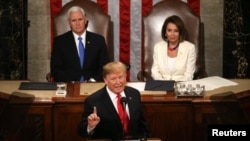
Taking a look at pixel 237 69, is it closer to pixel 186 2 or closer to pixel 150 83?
pixel 186 2

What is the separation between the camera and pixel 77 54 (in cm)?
592

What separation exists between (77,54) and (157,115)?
1484 millimetres

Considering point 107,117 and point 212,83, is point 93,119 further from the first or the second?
point 212,83

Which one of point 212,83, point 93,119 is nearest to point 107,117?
point 93,119

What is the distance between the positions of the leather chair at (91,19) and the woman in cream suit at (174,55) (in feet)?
2.30

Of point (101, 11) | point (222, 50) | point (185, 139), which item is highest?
point (101, 11)

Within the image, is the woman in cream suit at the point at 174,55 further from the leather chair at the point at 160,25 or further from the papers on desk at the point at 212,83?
the papers on desk at the point at 212,83

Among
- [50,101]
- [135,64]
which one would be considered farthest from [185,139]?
[135,64]

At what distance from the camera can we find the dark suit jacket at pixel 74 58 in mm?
5858

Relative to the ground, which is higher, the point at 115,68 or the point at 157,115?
the point at 115,68

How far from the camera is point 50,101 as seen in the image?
4.66 metres

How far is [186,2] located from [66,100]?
2.43 metres

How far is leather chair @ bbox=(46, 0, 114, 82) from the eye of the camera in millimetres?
6227

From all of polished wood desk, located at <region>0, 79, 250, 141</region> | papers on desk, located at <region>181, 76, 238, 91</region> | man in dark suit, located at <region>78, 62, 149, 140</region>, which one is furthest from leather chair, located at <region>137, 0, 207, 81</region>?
man in dark suit, located at <region>78, 62, 149, 140</region>
